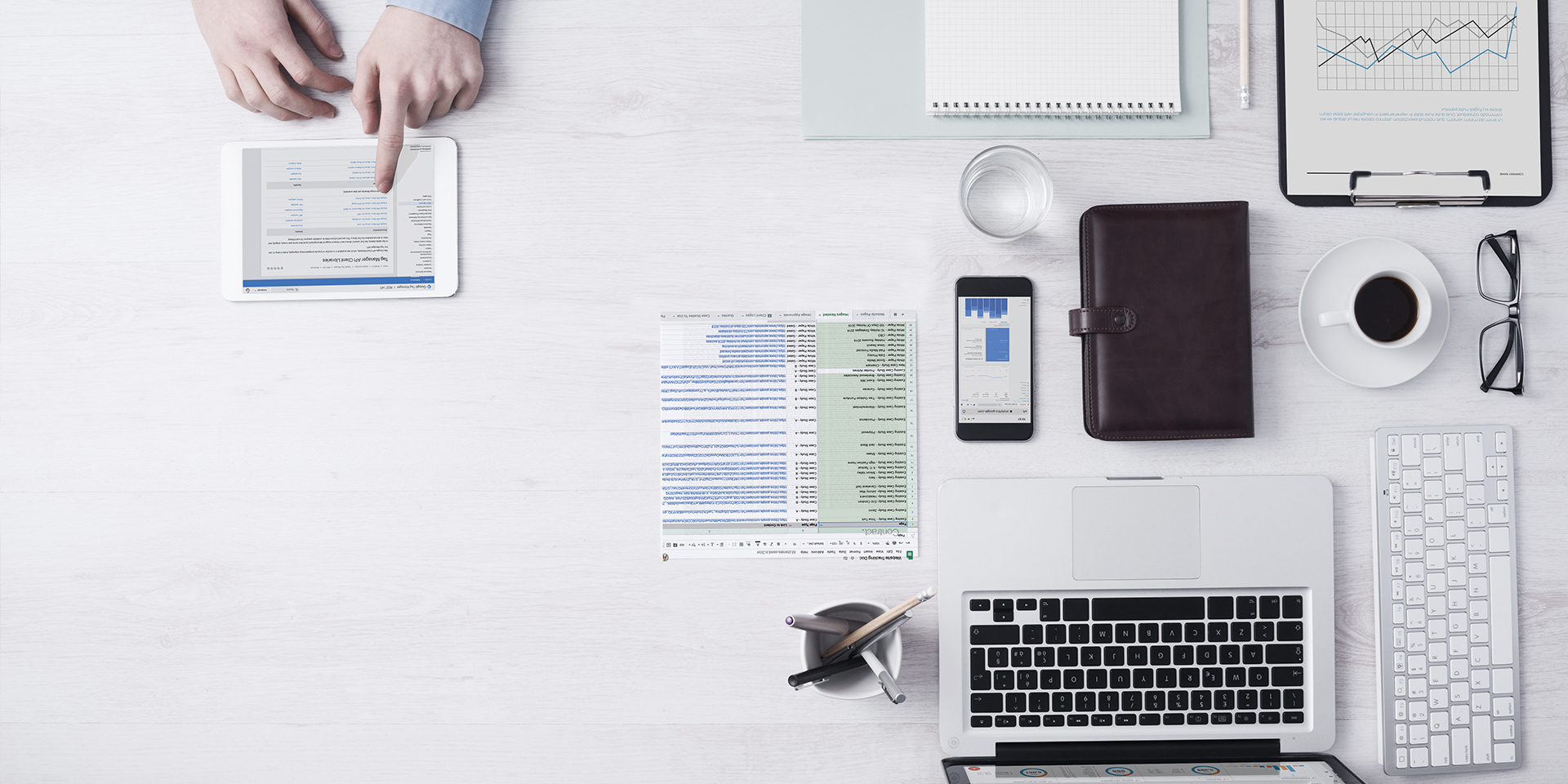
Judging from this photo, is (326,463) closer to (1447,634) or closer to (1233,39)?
(1233,39)

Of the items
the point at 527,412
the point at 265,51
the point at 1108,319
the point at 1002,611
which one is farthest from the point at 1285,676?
the point at 265,51

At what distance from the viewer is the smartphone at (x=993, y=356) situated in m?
0.78

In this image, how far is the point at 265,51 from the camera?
773 mm

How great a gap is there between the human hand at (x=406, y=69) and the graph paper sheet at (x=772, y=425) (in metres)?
0.36

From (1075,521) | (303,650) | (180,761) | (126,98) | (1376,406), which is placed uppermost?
(126,98)

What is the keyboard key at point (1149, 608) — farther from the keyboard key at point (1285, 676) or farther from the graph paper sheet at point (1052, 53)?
the graph paper sheet at point (1052, 53)

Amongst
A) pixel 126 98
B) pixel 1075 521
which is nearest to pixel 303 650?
pixel 126 98

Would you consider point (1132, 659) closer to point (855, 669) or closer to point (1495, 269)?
point (855, 669)

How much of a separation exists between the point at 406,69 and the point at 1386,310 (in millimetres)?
1126

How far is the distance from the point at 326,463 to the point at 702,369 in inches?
18.1

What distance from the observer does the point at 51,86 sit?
81cm

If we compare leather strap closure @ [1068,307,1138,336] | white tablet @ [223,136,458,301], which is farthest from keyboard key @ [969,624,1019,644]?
white tablet @ [223,136,458,301]

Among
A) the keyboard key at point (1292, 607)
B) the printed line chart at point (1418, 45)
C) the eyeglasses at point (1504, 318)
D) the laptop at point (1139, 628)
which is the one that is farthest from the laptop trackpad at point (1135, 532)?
Result: the printed line chart at point (1418, 45)

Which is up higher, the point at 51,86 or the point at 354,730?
the point at 51,86
